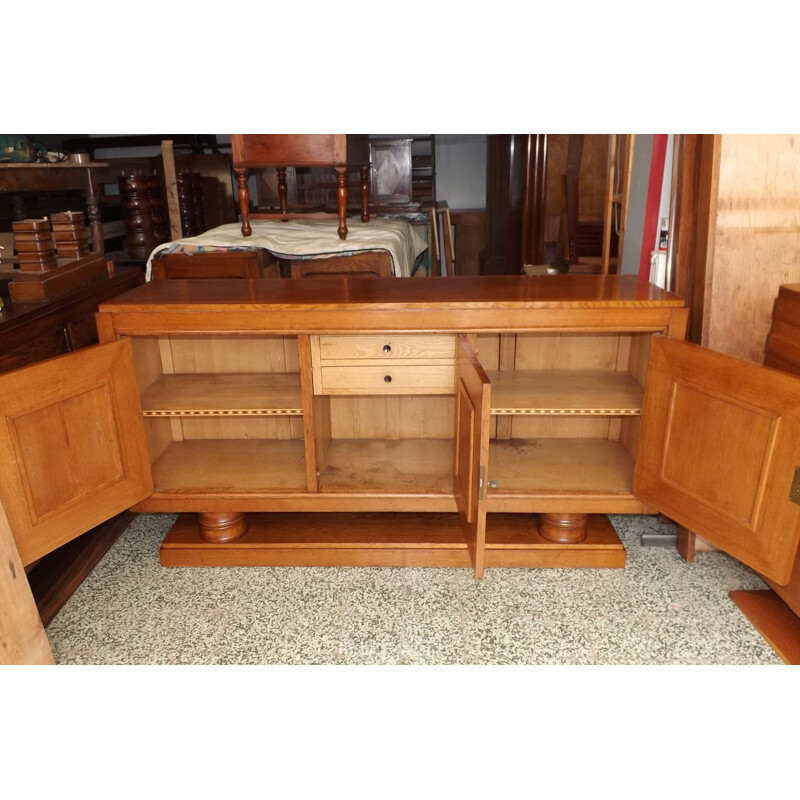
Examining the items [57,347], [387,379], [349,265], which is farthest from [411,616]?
[349,265]

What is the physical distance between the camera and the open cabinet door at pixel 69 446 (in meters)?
1.78

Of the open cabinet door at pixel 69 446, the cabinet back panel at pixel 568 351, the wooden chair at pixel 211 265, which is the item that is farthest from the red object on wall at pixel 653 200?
the open cabinet door at pixel 69 446

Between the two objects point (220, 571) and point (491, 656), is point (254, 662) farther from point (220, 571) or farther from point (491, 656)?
point (491, 656)

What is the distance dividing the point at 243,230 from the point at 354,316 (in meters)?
1.66

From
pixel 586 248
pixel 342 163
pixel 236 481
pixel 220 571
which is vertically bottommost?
pixel 220 571

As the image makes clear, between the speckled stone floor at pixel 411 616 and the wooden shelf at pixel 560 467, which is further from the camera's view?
the wooden shelf at pixel 560 467

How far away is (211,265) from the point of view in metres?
3.30

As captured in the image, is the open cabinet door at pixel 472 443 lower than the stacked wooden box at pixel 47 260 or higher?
lower

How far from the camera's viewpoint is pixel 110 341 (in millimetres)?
2107

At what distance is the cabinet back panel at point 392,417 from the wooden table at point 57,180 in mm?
2183

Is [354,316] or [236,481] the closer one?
[354,316]

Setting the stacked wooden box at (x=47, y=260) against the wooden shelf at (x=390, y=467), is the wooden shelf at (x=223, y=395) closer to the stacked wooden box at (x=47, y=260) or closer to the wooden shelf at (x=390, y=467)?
the wooden shelf at (x=390, y=467)

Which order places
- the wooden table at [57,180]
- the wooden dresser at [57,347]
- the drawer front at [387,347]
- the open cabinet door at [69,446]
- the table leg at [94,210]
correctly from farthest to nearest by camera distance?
the table leg at [94,210] → the wooden table at [57,180] → the drawer front at [387,347] → the wooden dresser at [57,347] → the open cabinet door at [69,446]

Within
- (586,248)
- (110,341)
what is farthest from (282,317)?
(586,248)
